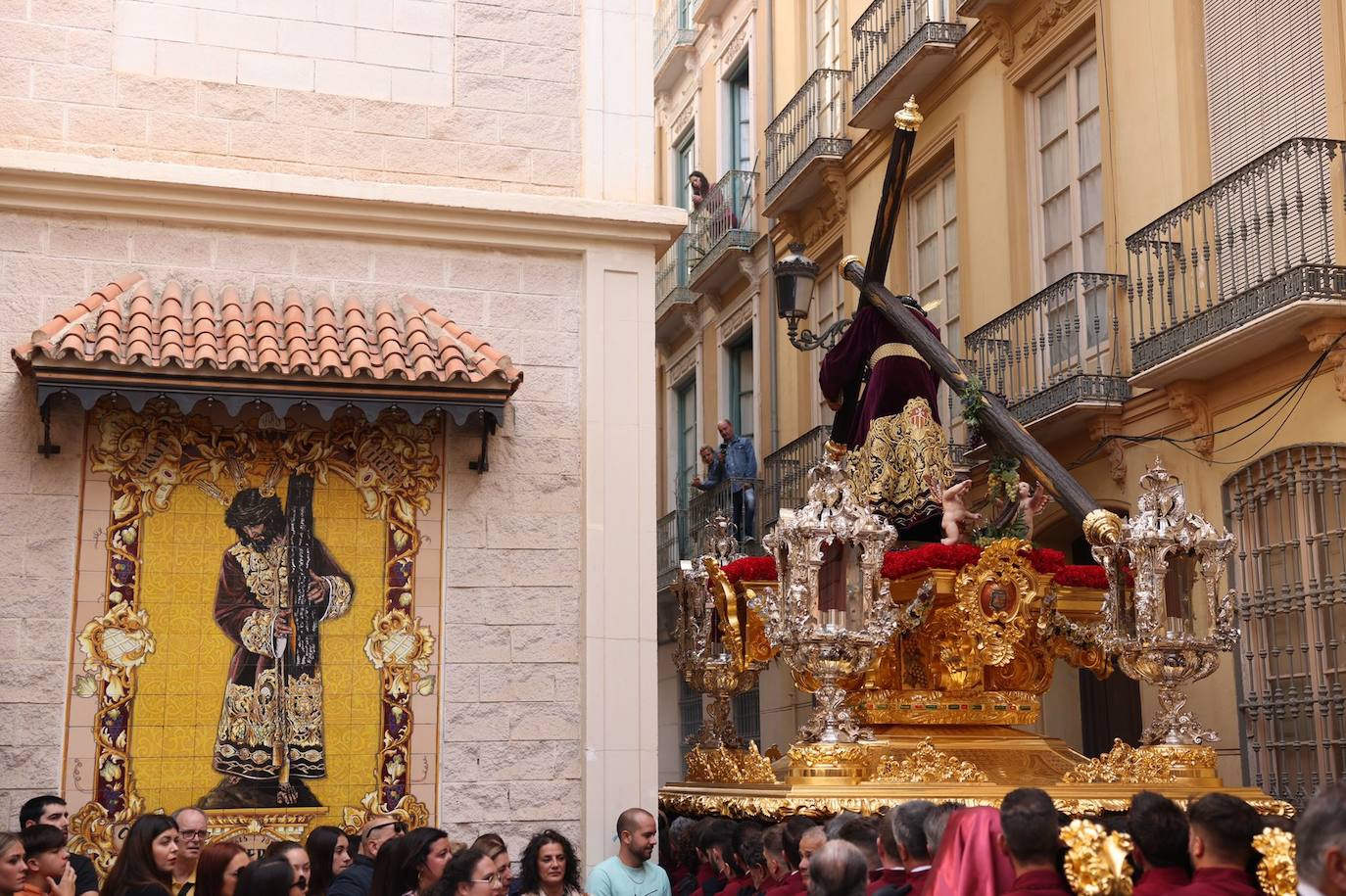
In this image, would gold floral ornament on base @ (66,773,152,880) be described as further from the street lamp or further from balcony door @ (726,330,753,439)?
balcony door @ (726,330,753,439)

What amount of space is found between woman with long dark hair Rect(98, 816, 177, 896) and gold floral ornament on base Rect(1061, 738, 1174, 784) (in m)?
4.74

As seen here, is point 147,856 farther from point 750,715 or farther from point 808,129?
point 750,715

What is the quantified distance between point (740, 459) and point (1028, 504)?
8.96m

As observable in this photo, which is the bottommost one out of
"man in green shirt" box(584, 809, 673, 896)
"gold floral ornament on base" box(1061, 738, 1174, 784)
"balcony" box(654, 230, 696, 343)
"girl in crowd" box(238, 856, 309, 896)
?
"man in green shirt" box(584, 809, 673, 896)

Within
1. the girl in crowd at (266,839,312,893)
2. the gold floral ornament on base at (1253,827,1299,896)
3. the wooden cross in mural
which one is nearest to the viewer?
the gold floral ornament on base at (1253,827,1299,896)

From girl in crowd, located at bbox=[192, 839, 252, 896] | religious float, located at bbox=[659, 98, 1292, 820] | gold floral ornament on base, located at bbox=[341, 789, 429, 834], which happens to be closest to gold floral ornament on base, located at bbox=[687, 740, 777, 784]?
religious float, located at bbox=[659, 98, 1292, 820]

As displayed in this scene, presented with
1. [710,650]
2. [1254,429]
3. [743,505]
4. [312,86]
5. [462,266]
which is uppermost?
[312,86]

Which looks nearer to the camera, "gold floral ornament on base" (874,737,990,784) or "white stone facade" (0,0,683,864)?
"gold floral ornament on base" (874,737,990,784)

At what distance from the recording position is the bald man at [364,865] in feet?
22.2

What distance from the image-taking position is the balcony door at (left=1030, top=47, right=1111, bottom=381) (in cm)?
1305

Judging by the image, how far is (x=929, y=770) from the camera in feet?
28.0

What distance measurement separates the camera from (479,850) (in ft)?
19.4

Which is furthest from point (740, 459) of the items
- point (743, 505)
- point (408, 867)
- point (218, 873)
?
point (218, 873)

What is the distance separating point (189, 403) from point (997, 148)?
908cm
